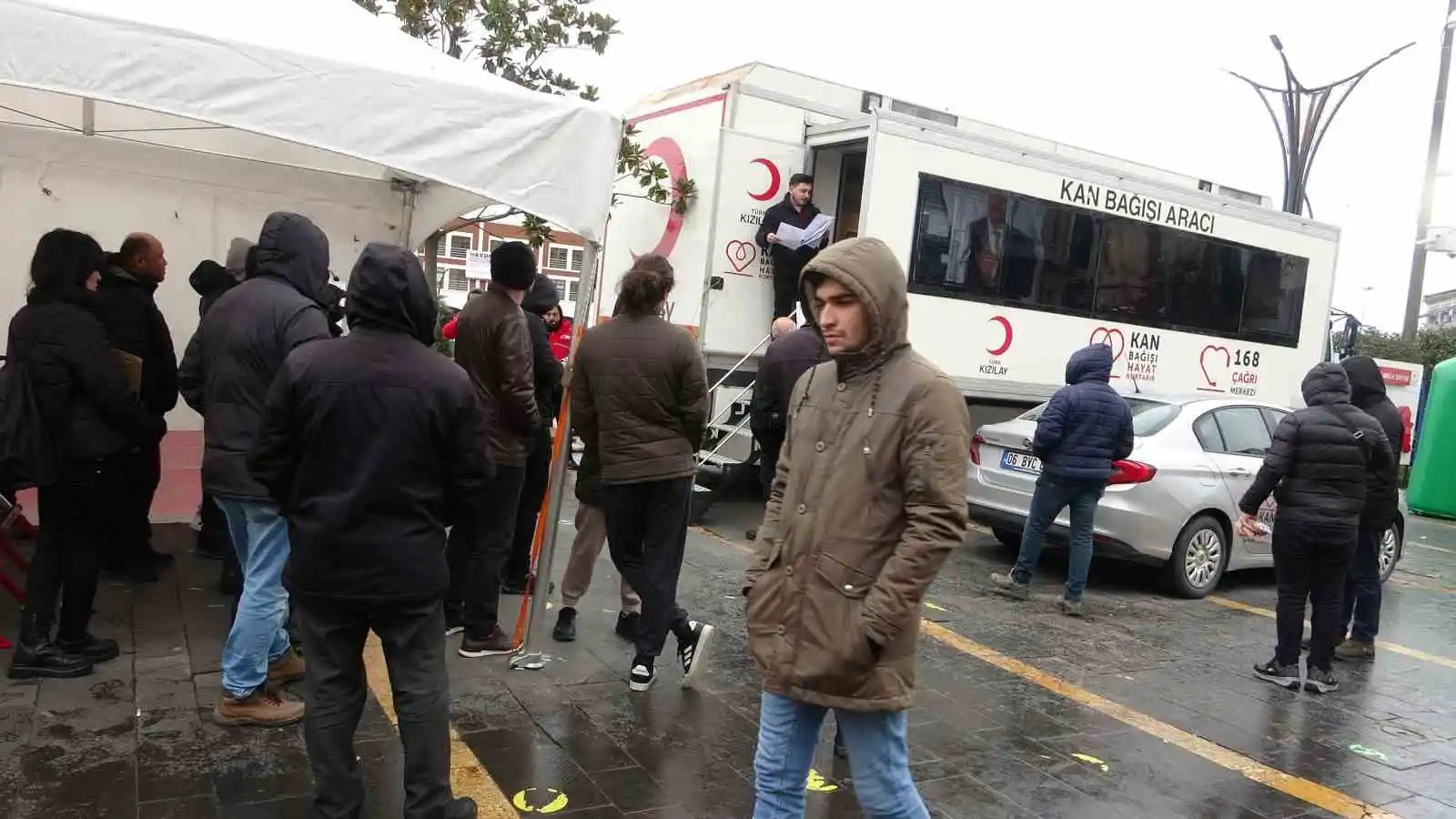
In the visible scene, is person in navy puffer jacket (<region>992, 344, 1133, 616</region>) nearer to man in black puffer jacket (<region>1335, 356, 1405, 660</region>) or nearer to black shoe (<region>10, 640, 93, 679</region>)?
man in black puffer jacket (<region>1335, 356, 1405, 660</region>)

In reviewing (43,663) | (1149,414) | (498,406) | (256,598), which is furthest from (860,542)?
(1149,414)

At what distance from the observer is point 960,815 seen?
3.63 m

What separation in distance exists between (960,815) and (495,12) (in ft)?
25.7

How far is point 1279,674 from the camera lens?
5.59m

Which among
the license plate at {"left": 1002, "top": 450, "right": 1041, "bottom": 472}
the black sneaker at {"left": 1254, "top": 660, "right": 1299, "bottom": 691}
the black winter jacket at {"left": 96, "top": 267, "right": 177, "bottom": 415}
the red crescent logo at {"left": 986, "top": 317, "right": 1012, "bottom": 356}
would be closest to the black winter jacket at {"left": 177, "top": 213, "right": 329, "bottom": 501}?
the black winter jacket at {"left": 96, "top": 267, "right": 177, "bottom": 415}

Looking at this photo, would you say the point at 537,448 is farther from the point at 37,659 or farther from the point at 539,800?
the point at 539,800

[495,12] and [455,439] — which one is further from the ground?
[495,12]

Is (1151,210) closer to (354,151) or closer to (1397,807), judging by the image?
(1397,807)

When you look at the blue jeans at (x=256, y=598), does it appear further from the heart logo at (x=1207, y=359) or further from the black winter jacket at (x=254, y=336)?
the heart logo at (x=1207, y=359)

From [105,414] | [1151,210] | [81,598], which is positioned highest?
[1151,210]

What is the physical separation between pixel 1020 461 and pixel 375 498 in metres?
5.84

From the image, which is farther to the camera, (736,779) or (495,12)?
(495,12)

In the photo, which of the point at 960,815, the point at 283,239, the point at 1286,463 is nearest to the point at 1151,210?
the point at 1286,463

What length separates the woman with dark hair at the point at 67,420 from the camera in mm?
3996
